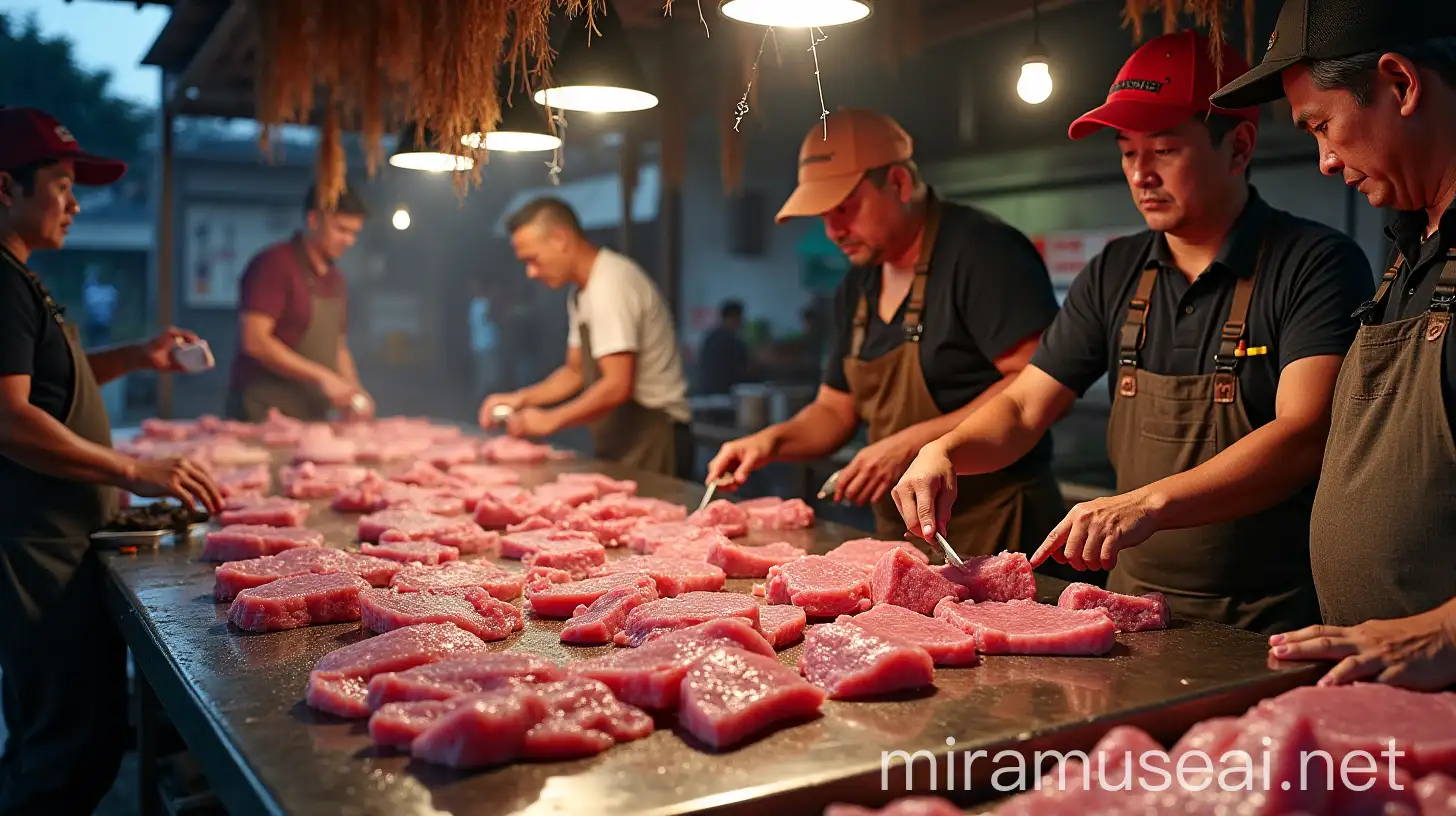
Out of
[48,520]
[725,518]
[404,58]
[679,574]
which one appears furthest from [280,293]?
[679,574]

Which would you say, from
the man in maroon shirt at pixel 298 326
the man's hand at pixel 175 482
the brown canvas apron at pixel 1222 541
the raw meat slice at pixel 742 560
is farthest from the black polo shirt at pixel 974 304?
the man in maroon shirt at pixel 298 326

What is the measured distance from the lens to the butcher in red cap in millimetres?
3146

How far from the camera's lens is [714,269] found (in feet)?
45.2

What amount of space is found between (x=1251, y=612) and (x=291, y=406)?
5686mm

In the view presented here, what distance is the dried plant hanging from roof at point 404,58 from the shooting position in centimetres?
320

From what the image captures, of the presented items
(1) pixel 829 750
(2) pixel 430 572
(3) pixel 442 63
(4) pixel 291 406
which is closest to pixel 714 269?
(4) pixel 291 406

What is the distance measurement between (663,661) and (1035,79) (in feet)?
8.06

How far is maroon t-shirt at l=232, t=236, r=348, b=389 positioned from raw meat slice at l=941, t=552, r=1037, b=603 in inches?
211

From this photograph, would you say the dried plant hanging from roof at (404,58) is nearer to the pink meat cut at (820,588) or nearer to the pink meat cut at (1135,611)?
the pink meat cut at (820,588)

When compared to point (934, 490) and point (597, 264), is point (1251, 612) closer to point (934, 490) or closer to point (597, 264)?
point (934, 490)

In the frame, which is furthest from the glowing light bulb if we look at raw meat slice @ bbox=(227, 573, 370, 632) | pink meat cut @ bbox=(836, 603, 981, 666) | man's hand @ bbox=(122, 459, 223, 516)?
man's hand @ bbox=(122, 459, 223, 516)

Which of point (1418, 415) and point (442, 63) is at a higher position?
point (442, 63)

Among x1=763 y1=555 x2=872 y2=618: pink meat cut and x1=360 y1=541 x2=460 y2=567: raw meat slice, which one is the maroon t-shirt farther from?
x1=763 y1=555 x2=872 y2=618: pink meat cut

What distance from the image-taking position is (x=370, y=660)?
188 centimetres
